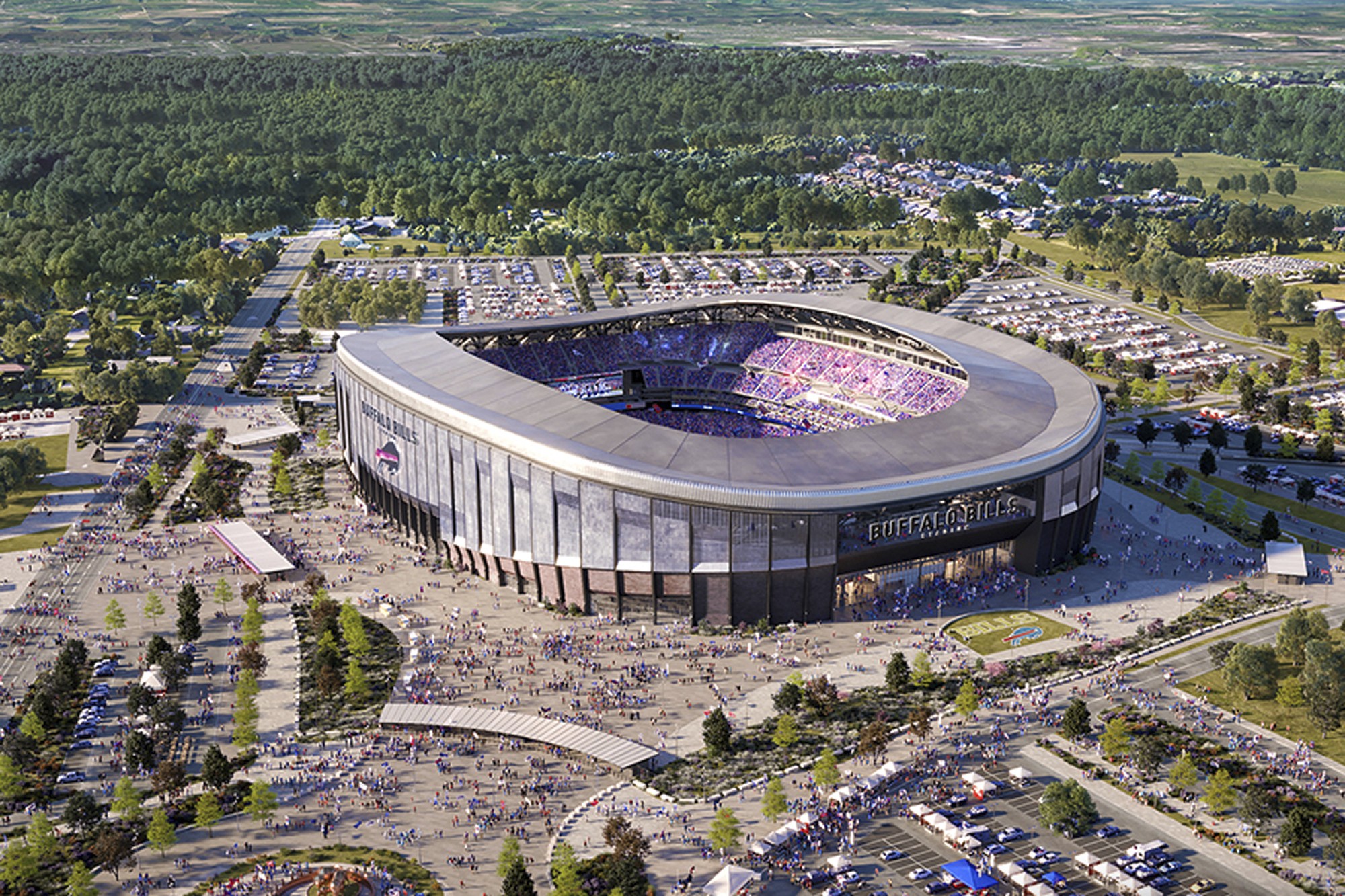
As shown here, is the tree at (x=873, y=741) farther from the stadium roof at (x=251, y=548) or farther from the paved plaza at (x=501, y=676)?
the stadium roof at (x=251, y=548)

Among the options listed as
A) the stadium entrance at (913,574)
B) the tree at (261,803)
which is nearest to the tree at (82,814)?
the tree at (261,803)

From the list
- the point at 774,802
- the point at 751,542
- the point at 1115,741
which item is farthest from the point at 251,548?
the point at 1115,741

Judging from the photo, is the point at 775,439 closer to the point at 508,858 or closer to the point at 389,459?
the point at 389,459

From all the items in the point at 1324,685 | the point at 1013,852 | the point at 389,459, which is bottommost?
the point at 1013,852

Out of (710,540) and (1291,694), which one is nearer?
(1291,694)

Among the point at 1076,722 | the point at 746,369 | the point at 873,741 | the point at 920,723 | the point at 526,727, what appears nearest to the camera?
the point at 873,741

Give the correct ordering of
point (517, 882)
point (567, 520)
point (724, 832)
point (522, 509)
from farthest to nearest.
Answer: point (522, 509)
point (567, 520)
point (724, 832)
point (517, 882)
